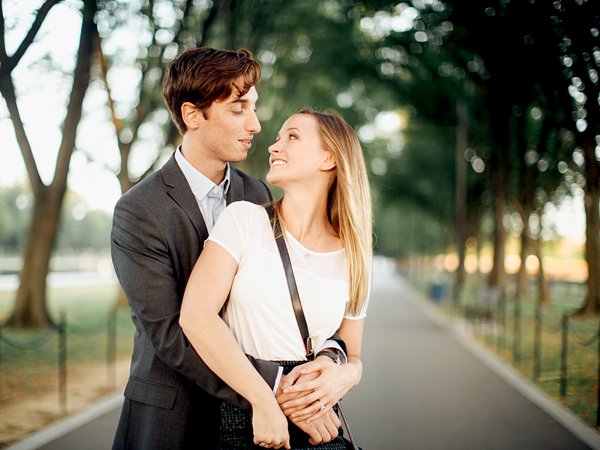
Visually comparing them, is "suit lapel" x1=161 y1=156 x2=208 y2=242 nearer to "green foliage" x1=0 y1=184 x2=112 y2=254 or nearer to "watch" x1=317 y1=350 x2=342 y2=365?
"watch" x1=317 y1=350 x2=342 y2=365

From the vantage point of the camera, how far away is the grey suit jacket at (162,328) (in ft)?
7.72

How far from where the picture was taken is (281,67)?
23.8 metres

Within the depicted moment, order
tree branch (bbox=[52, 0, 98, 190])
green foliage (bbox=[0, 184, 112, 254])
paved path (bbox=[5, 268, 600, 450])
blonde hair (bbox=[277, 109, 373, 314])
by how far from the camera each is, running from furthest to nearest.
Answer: green foliage (bbox=[0, 184, 112, 254]), tree branch (bbox=[52, 0, 98, 190]), paved path (bbox=[5, 268, 600, 450]), blonde hair (bbox=[277, 109, 373, 314])

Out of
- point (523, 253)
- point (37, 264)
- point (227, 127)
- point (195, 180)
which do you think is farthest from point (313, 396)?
point (523, 253)

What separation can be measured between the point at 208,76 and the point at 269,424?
1373mm

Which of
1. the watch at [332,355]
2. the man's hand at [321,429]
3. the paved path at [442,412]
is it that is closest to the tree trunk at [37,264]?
the paved path at [442,412]

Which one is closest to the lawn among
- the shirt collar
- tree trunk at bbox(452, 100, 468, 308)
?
the shirt collar

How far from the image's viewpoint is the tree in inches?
559

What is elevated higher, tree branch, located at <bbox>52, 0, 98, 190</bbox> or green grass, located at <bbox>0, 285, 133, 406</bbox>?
tree branch, located at <bbox>52, 0, 98, 190</bbox>

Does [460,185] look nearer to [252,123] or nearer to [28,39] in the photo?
[28,39]

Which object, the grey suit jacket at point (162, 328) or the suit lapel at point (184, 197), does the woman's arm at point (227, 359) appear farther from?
the suit lapel at point (184, 197)

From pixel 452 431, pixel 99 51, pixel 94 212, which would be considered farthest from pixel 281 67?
pixel 94 212

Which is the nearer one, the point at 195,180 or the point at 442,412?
the point at 195,180

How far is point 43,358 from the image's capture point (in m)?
13.2
